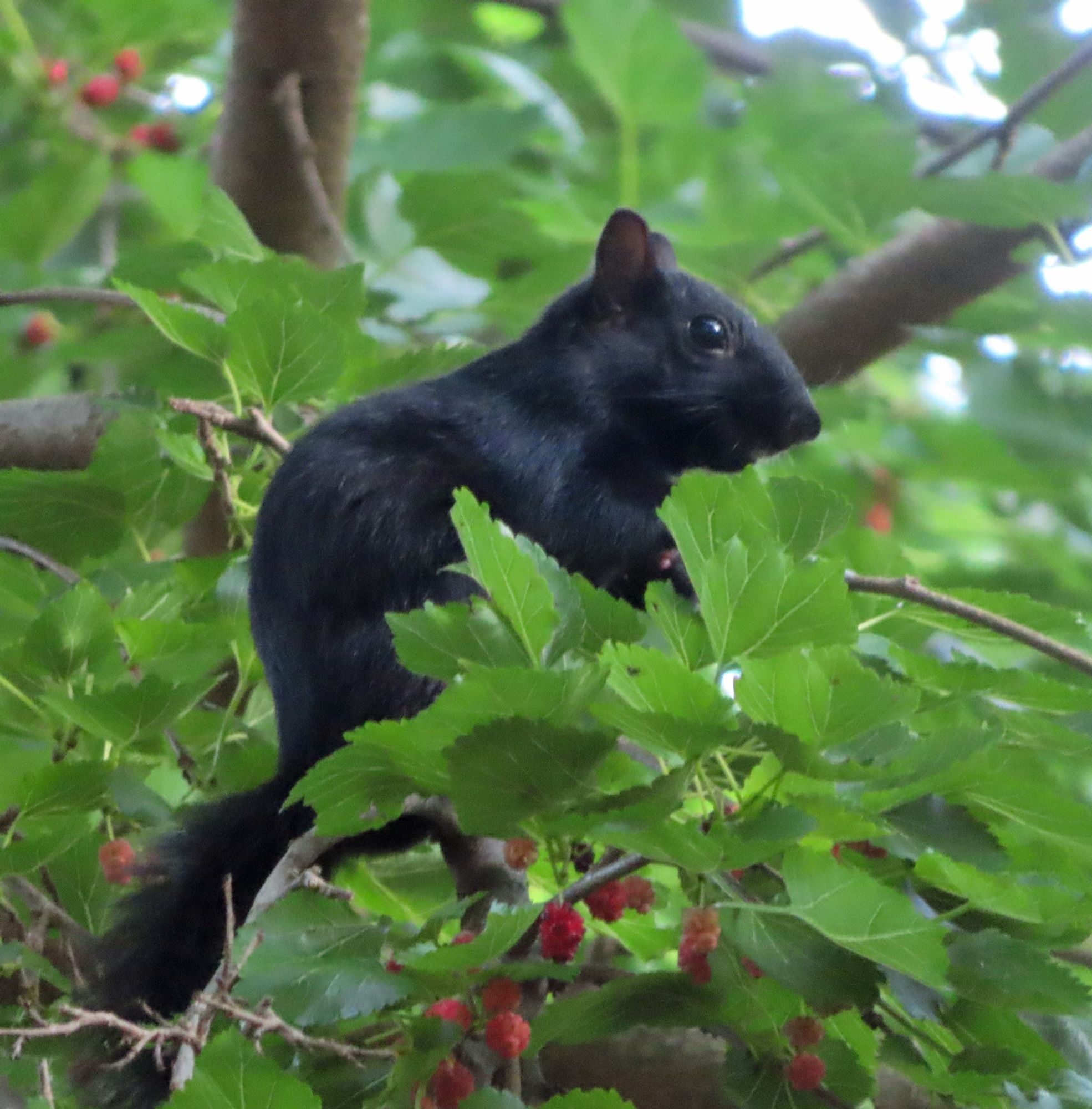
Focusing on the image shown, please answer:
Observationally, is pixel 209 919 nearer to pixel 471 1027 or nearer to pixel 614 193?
pixel 471 1027

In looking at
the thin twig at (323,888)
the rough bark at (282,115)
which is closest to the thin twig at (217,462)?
the thin twig at (323,888)

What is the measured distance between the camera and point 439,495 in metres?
1.25

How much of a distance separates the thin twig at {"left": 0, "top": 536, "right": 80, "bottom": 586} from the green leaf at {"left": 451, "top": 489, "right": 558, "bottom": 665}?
1.99 ft

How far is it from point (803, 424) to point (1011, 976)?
0.81 m

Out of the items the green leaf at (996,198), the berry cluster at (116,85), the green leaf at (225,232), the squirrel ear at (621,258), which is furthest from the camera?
the berry cluster at (116,85)

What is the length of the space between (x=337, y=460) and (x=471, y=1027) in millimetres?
533

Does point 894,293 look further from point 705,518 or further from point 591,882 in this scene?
point 591,882

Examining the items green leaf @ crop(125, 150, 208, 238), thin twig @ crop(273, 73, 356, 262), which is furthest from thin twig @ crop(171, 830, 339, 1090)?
thin twig @ crop(273, 73, 356, 262)

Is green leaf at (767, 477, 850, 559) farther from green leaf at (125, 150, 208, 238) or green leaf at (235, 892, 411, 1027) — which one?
green leaf at (125, 150, 208, 238)

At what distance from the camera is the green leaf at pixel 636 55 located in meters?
1.72

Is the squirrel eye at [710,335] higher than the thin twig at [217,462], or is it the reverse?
the thin twig at [217,462]

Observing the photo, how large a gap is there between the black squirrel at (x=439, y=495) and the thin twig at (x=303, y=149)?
18.1 inches

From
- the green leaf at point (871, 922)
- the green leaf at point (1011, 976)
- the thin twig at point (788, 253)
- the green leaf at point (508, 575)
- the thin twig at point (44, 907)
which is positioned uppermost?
the green leaf at point (508, 575)

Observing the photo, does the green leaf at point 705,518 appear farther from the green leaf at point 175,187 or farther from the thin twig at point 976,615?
the green leaf at point 175,187
